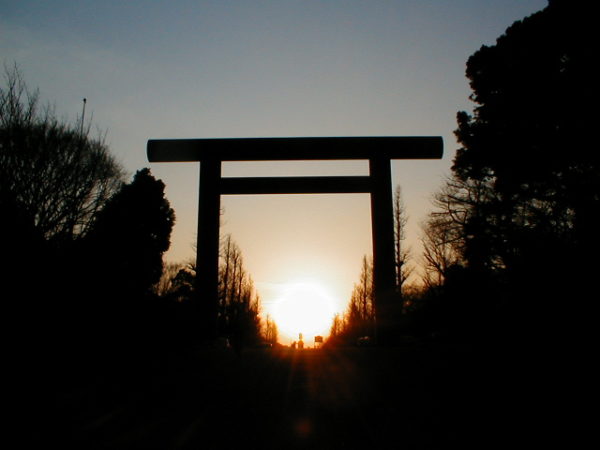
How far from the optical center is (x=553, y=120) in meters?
13.4

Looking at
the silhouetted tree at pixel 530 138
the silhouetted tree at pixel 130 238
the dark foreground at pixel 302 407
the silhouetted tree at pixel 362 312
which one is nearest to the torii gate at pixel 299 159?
the silhouetted tree at pixel 130 238

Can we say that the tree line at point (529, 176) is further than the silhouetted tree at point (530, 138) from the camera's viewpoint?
No

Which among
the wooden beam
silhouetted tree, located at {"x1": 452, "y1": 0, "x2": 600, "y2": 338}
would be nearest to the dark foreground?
silhouetted tree, located at {"x1": 452, "y1": 0, "x2": 600, "y2": 338}

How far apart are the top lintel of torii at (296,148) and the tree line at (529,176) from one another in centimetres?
302

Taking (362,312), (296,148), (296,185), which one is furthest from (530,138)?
(362,312)

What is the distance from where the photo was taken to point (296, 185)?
11656 mm

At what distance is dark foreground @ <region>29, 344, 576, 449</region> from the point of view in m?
4.48

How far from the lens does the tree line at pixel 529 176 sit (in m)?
7.95

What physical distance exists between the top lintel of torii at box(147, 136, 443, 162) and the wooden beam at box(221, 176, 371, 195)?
0.89 meters

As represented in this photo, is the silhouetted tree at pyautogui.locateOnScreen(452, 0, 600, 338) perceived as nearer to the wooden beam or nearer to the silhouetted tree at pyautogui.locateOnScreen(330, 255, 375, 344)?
the wooden beam

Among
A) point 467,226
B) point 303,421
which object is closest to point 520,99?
point 467,226

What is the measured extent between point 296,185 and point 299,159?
127 centimetres

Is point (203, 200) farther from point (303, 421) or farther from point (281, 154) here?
point (303, 421)

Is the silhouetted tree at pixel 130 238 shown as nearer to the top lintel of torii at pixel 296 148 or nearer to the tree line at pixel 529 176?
the top lintel of torii at pixel 296 148
